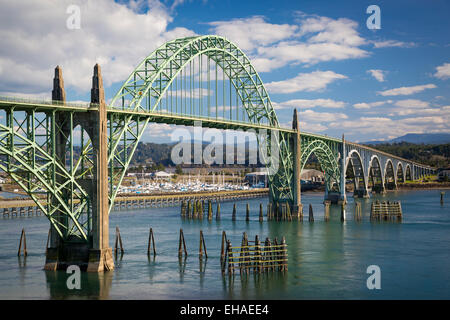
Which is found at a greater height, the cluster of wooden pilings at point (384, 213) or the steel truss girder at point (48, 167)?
the steel truss girder at point (48, 167)

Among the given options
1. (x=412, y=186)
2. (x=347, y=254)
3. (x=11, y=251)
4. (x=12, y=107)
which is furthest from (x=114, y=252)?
(x=412, y=186)

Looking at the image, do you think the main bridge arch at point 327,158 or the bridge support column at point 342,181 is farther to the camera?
the bridge support column at point 342,181

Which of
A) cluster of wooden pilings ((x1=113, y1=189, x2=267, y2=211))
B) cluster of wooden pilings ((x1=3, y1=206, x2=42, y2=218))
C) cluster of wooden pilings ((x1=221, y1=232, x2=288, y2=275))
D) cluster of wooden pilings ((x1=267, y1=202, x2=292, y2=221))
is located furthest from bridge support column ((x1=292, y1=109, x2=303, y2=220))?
cluster of wooden pilings ((x1=3, y1=206, x2=42, y2=218))

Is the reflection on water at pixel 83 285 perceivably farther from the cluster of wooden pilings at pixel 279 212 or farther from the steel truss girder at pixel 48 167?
the cluster of wooden pilings at pixel 279 212

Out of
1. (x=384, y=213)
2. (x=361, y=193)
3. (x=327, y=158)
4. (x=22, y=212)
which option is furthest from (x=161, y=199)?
(x=361, y=193)

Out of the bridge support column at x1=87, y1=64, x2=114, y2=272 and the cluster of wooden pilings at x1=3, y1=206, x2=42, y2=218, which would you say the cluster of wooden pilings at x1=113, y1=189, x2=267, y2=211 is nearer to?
the cluster of wooden pilings at x1=3, y1=206, x2=42, y2=218

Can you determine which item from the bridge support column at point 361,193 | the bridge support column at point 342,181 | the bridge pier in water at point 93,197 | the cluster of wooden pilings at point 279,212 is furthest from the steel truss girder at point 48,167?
the bridge support column at point 361,193
